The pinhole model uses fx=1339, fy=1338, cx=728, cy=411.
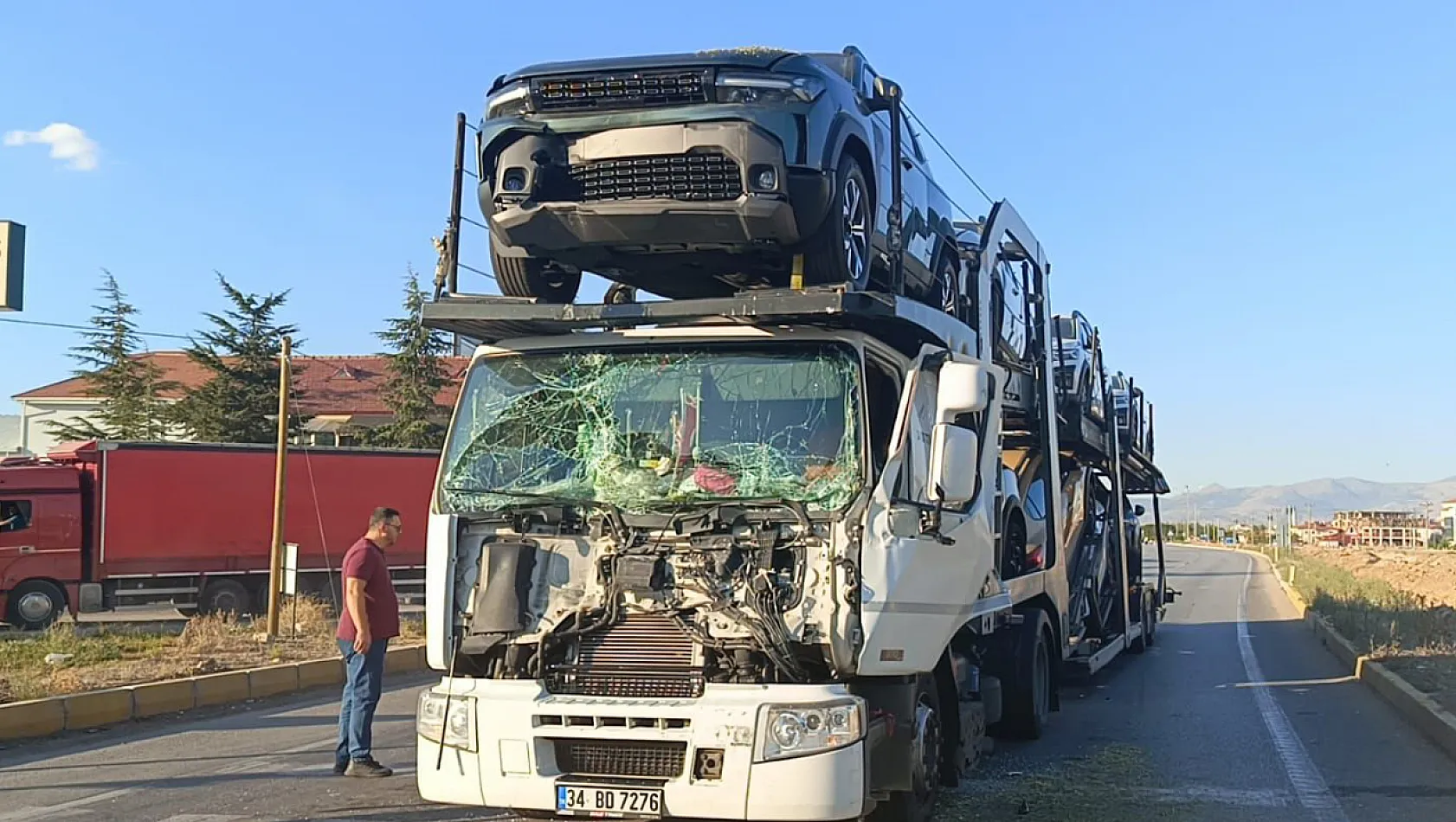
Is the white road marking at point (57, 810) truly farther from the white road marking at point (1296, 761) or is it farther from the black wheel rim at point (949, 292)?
the white road marking at point (1296, 761)

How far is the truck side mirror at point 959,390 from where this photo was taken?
5.95 metres

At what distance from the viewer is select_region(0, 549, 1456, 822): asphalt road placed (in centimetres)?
739

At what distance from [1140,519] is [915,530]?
13.0 meters

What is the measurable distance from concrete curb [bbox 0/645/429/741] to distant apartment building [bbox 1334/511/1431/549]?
8347 centimetres

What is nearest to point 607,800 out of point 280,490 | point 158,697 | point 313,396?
point 158,697

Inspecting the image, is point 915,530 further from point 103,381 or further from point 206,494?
point 103,381

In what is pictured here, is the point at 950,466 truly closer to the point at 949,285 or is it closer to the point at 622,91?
the point at 622,91

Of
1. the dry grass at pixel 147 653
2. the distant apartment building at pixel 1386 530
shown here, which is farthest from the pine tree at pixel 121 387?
the distant apartment building at pixel 1386 530

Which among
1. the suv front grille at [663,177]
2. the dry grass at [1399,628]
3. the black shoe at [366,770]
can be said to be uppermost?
the suv front grille at [663,177]

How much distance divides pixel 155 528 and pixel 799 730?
1820 centimetres

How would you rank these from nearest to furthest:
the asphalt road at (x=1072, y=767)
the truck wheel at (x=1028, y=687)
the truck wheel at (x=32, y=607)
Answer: the asphalt road at (x=1072, y=767) < the truck wheel at (x=1028, y=687) < the truck wheel at (x=32, y=607)

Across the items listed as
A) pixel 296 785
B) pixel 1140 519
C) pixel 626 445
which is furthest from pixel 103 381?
pixel 626 445

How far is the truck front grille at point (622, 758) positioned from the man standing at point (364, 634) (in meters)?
2.95

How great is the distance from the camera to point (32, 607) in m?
20.0
